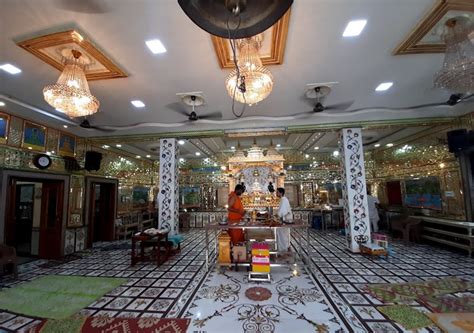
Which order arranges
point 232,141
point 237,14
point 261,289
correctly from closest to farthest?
point 237,14
point 261,289
point 232,141

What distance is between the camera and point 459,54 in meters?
2.61

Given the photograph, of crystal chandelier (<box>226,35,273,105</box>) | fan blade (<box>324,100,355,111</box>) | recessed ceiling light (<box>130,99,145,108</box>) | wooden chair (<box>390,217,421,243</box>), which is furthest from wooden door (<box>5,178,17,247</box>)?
wooden chair (<box>390,217,421,243</box>)

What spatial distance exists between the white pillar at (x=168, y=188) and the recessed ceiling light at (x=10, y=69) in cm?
343

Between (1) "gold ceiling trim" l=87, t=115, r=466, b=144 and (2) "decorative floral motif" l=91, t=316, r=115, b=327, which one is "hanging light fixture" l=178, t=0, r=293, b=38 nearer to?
(2) "decorative floral motif" l=91, t=316, r=115, b=327

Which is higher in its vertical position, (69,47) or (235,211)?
(69,47)

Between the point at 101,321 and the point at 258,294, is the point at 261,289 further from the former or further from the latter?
the point at 101,321

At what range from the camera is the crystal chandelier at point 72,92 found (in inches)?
111

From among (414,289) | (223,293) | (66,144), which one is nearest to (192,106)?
(223,293)

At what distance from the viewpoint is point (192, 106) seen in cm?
474

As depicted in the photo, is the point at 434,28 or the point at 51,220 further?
the point at 51,220

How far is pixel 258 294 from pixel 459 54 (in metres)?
4.19

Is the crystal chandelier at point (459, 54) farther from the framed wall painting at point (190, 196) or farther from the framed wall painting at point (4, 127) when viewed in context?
the framed wall painting at point (190, 196)

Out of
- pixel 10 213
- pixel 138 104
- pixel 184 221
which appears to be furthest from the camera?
pixel 184 221

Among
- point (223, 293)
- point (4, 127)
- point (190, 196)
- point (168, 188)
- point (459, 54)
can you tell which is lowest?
point (223, 293)
